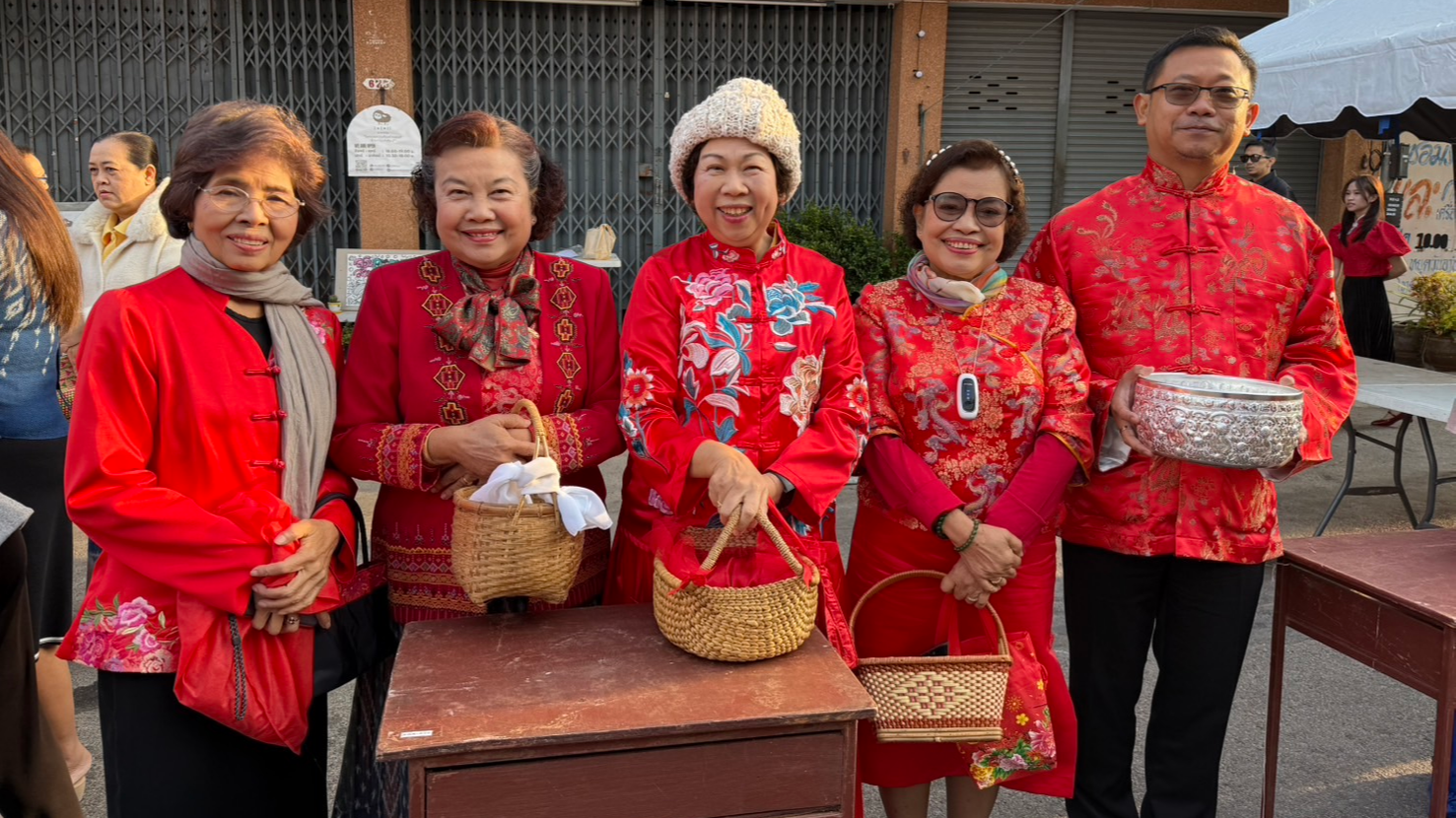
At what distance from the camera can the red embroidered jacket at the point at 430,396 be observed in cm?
221

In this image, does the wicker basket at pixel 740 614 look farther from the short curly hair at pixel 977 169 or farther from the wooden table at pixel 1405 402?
the wooden table at pixel 1405 402

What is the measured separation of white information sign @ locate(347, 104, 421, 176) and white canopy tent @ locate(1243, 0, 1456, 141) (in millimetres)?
5399

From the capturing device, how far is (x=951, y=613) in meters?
2.40

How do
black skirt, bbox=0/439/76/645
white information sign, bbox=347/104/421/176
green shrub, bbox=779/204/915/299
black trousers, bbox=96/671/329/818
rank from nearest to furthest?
black trousers, bbox=96/671/329/818, black skirt, bbox=0/439/76/645, white information sign, bbox=347/104/421/176, green shrub, bbox=779/204/915/299

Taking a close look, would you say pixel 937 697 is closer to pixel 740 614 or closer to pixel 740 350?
pixel 740 614

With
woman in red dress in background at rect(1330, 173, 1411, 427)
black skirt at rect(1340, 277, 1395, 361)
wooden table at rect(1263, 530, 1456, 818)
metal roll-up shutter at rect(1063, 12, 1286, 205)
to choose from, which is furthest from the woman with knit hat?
metal roll-up shutter at rect(1063, 12, 1286, 205)

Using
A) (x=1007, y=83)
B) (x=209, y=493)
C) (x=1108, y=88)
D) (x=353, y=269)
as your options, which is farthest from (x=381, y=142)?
(x=209, y=493)

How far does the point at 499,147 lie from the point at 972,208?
998 mm

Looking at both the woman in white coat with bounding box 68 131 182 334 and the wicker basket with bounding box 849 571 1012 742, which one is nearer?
the wicker basket with bounding box 849 571 1012 742

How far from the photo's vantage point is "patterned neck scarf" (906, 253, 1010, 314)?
92.0 inches

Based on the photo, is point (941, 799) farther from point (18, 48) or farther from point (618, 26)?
point (18, 48)

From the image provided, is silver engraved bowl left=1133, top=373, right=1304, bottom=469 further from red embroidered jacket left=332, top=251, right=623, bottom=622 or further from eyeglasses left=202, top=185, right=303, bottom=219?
eyeglasses left=202, top=185, right=303, bottom=219

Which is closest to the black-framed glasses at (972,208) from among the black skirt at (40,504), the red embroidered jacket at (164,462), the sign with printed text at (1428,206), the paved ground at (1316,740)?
the red embroidered jacket at (164,462)

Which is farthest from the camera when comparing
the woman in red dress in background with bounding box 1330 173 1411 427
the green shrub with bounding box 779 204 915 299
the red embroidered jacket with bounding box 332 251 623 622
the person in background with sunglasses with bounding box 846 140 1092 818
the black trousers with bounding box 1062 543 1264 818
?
the green shrub with bounding box 779 204 915 299
